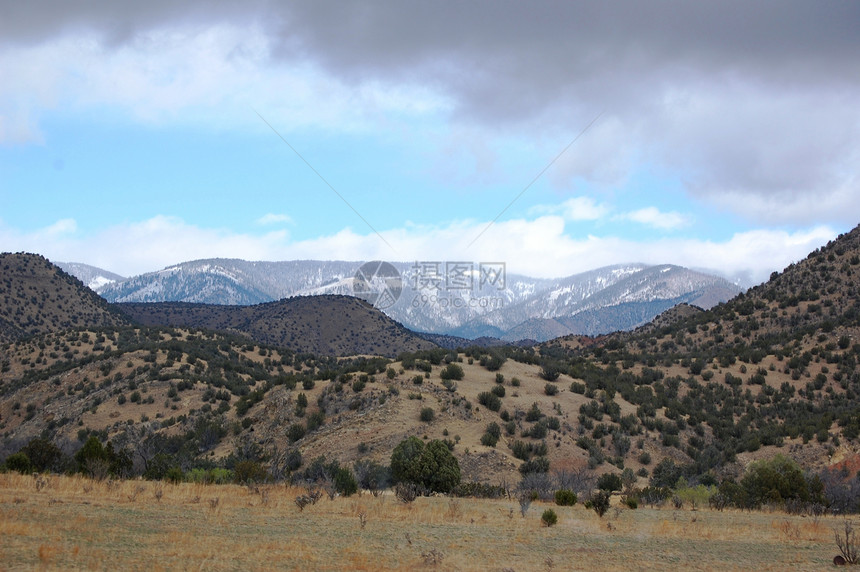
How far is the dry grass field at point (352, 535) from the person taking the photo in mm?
14719

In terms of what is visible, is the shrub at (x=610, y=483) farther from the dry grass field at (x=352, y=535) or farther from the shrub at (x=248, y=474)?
the shrub at (x=248, y=474)

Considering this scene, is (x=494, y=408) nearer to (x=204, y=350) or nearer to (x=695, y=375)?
(x=695, y=375)

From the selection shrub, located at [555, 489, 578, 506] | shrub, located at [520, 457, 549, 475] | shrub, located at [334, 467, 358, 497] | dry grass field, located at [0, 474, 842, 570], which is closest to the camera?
dry grass field, located at [0, 474, 842, 570]

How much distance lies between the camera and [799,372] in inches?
2478

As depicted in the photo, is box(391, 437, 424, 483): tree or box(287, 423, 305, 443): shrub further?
box(287, 423, 305, 443): shrub

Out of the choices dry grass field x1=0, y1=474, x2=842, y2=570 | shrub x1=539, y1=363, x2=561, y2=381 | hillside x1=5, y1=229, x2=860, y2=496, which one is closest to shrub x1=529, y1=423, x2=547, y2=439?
hillside x1=5, y1=229, x2=860, y2=496

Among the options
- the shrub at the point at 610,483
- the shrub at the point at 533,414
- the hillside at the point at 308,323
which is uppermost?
the hillside at the point at 308,323

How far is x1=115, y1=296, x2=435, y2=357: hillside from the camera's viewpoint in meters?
148

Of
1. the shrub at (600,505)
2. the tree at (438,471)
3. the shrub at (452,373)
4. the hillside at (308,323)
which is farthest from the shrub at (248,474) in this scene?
the hillside at (308,323)

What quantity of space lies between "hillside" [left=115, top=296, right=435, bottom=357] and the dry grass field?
11641 centimetres

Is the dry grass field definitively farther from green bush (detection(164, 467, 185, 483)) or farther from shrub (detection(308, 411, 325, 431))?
shrub (detection(308, 411, 325, 431))

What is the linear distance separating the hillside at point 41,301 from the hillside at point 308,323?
16.9 meters

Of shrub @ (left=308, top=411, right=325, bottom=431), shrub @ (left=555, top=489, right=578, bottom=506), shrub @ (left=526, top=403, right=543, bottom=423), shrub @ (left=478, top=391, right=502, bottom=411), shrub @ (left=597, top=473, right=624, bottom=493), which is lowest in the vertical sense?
shrub @ (left=597, top=473, right=624, bottom=493)

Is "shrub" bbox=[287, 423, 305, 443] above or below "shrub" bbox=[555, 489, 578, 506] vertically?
above
